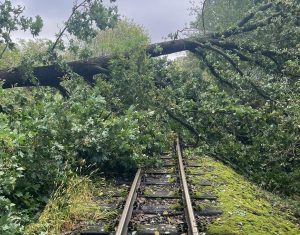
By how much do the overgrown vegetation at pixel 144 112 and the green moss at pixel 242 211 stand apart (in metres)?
1.79

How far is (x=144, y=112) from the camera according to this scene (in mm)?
11781

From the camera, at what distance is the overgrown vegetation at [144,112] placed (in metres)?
7.09

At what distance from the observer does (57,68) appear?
A: 48.1ft

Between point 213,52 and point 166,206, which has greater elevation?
point 213,52

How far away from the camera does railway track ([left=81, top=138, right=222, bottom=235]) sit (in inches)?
213

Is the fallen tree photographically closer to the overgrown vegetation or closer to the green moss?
the overgrown vegetation

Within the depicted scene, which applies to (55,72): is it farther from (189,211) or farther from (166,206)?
(189,211)

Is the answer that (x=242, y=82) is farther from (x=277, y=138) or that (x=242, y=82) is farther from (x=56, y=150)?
(x=56, y=150)

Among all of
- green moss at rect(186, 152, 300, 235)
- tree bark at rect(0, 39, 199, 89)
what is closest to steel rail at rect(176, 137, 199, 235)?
green moss at rect(186, 152, 300, 235)

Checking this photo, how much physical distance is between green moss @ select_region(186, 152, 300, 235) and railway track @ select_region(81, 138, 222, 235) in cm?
17

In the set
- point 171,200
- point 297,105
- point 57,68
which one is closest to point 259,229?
point 171,200

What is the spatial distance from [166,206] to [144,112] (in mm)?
5565

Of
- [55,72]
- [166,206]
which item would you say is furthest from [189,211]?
[55,72]

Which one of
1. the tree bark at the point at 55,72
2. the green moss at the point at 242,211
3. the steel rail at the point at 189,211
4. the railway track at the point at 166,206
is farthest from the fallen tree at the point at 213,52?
the steel rail at the point at 189,211
